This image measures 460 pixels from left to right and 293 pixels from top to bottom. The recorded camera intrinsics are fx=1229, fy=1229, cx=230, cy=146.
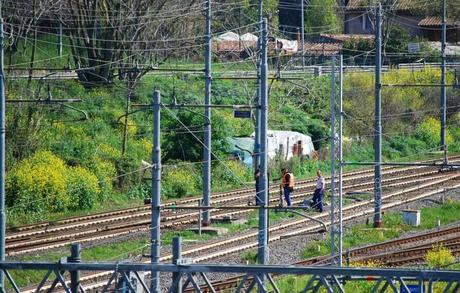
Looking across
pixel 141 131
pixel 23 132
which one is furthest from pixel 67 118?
pixel 23 132

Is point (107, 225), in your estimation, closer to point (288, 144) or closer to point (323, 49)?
point (288, 144)

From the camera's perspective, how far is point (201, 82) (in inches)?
1875

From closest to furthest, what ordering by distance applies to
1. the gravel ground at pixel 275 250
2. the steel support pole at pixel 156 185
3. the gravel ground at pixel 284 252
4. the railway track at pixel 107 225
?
the steel support pole at pixel 156 185
the gravel ground at pixel 284 252
the gravel ground at pixel 275 250
the railway track at pixel 107 225

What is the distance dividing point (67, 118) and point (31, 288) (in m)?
17.8

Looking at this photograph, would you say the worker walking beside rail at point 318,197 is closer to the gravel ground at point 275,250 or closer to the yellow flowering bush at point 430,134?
the gravel ground at point 275,250

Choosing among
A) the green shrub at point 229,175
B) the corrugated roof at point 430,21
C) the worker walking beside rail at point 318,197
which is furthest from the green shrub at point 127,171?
the corrugated roof at point 430,21

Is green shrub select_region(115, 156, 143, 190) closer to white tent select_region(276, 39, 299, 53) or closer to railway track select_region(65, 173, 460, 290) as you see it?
railway track select_region(65, 173, 460, 290)

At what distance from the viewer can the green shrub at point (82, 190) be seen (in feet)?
98.6

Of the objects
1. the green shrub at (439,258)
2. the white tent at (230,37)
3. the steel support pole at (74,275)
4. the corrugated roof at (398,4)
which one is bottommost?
the green shrub at (439,258)

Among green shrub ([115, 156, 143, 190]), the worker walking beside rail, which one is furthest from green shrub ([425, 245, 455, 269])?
green shrub ([115, 156, 143, 190])

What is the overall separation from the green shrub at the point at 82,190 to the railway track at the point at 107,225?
3.62 feet

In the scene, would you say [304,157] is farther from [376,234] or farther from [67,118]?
[376,234]

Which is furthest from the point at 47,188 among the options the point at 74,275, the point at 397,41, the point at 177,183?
the point at 397,41

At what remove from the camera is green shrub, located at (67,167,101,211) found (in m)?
30.0
